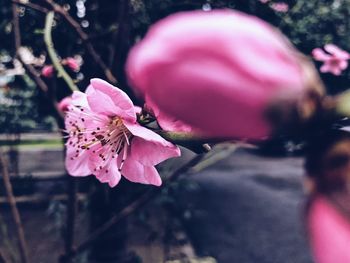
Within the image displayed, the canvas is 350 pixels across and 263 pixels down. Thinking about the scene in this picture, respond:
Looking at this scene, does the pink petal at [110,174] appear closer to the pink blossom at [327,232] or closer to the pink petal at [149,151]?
the pink petal at [149,151]

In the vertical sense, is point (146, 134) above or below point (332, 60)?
above

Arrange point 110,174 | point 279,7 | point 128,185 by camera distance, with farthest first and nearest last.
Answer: point 128,185, point 279,7, point 110,174

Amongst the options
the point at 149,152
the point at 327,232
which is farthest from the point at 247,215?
the point at 327,232

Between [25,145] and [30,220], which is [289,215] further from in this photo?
[25,145]

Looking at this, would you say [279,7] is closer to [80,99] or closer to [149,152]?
[80,99]

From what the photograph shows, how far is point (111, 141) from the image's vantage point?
1.01m

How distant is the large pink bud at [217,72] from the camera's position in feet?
1.16

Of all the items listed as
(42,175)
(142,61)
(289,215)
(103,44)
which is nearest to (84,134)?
(142,61)

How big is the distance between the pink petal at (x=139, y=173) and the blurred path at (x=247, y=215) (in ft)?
9.51

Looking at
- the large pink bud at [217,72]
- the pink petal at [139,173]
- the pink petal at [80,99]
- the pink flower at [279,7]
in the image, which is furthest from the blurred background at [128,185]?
the pink petal at [80,99]

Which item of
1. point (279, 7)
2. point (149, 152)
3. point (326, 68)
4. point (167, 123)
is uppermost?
point (167, 123)

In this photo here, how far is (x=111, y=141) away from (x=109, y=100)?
15cm

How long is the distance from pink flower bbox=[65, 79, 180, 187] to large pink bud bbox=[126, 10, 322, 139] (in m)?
0.37

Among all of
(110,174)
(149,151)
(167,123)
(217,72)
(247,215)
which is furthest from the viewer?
(247,215)
